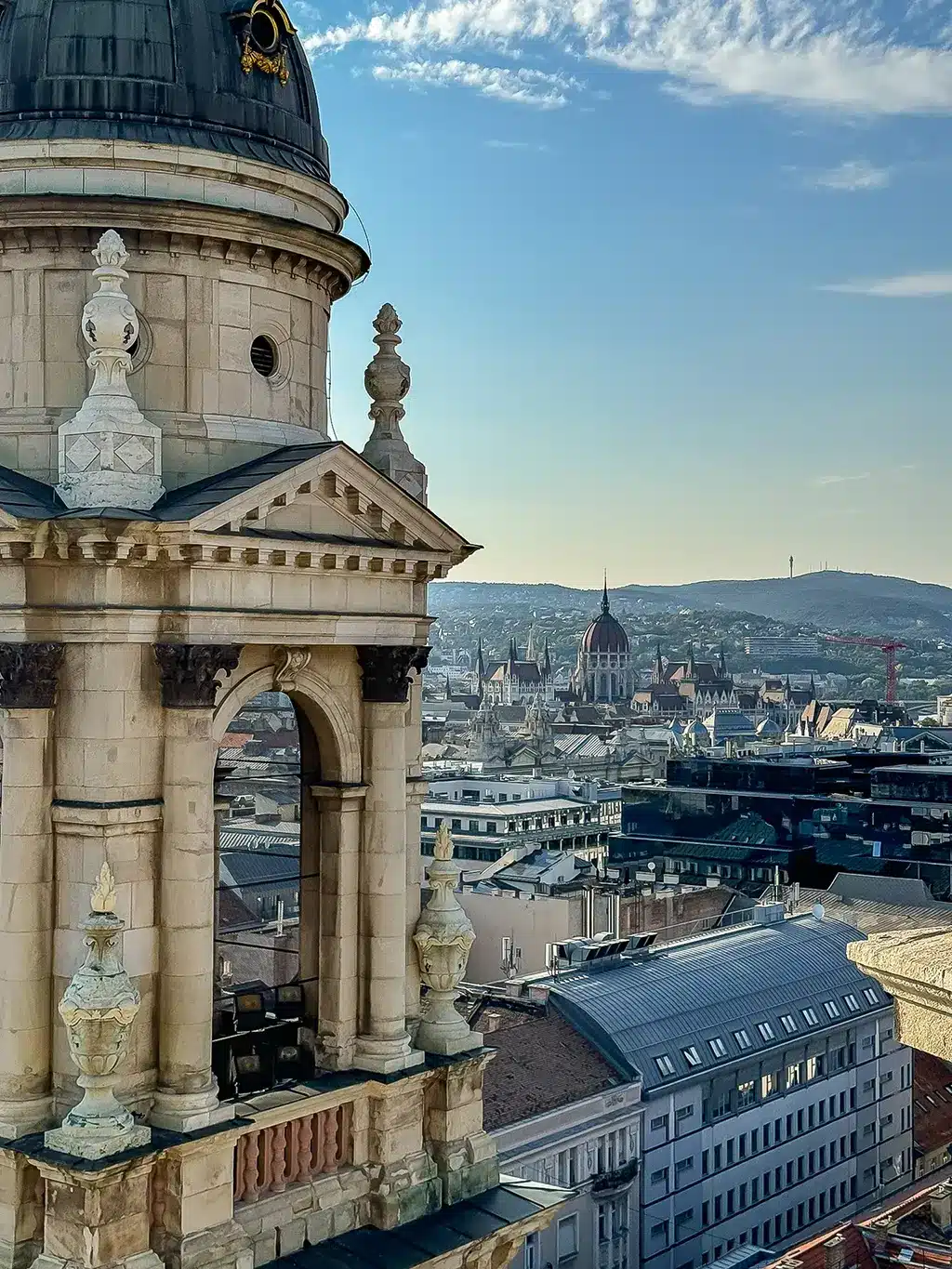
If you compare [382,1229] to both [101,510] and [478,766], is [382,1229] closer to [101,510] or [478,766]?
[101,510]

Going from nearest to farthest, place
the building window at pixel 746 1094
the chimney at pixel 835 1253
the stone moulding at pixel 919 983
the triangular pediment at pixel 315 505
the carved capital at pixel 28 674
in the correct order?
the stone moulding at pixel 919 983
the carved capital at pixel 28 674
the triangular pediment at pixel 315 505
the chimney at pixel 835 1253
the building window at pixel 746 1094

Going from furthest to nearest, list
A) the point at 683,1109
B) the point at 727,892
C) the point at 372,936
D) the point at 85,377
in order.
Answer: the point at 727,892, the point at 683,1109, the point at 372,936, the point at 85,377

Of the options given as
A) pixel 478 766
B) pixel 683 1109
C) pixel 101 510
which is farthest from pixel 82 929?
pixel 478 766

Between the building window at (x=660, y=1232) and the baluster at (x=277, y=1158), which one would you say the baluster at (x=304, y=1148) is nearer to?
the baluster at (x=277, y=1158)

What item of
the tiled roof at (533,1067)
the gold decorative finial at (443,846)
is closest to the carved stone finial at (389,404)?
the gold decorative finial at (443,846)

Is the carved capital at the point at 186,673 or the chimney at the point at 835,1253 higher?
the carved capital at the point at 186,673

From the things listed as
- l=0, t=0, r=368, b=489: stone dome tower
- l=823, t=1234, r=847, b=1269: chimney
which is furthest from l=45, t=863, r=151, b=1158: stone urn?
l=823, t=1234, r=847, b=1269: chimney

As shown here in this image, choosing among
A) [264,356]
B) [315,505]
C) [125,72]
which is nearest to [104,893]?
[315,505]
